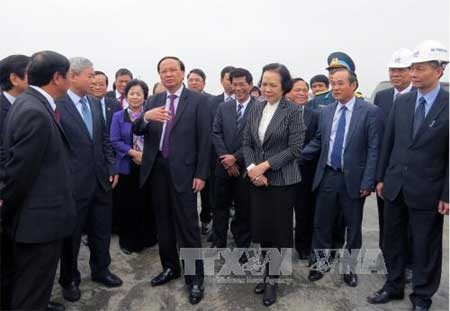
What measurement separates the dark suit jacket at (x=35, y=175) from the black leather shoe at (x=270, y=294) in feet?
5.58

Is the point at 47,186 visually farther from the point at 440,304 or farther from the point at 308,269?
the point at 440,304

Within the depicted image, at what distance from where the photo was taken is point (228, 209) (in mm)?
3971

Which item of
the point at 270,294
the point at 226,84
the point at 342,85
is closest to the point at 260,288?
the point at 270,294

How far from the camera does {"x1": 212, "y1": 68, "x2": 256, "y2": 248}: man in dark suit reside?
3.76m

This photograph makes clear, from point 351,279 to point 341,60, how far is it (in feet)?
7.24

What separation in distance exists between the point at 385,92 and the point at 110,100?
9.70 feet

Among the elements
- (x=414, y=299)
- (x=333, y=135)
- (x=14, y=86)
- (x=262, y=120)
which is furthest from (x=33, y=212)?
(x=414, y=299)

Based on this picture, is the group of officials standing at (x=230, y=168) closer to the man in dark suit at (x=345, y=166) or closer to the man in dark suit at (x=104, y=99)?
the man in dark suit at (x=345, y=166)

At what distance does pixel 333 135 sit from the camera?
11.3 ft

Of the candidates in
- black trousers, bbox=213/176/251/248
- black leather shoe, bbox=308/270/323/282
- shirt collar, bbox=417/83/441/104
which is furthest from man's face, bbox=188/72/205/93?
shirt collar, bbox=417/83/441/104

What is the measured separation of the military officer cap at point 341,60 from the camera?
384 cm

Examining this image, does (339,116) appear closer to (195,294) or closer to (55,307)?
(195,294)

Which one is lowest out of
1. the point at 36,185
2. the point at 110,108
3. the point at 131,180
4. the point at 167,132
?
the point at 131,180

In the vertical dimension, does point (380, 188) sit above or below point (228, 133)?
A: below
